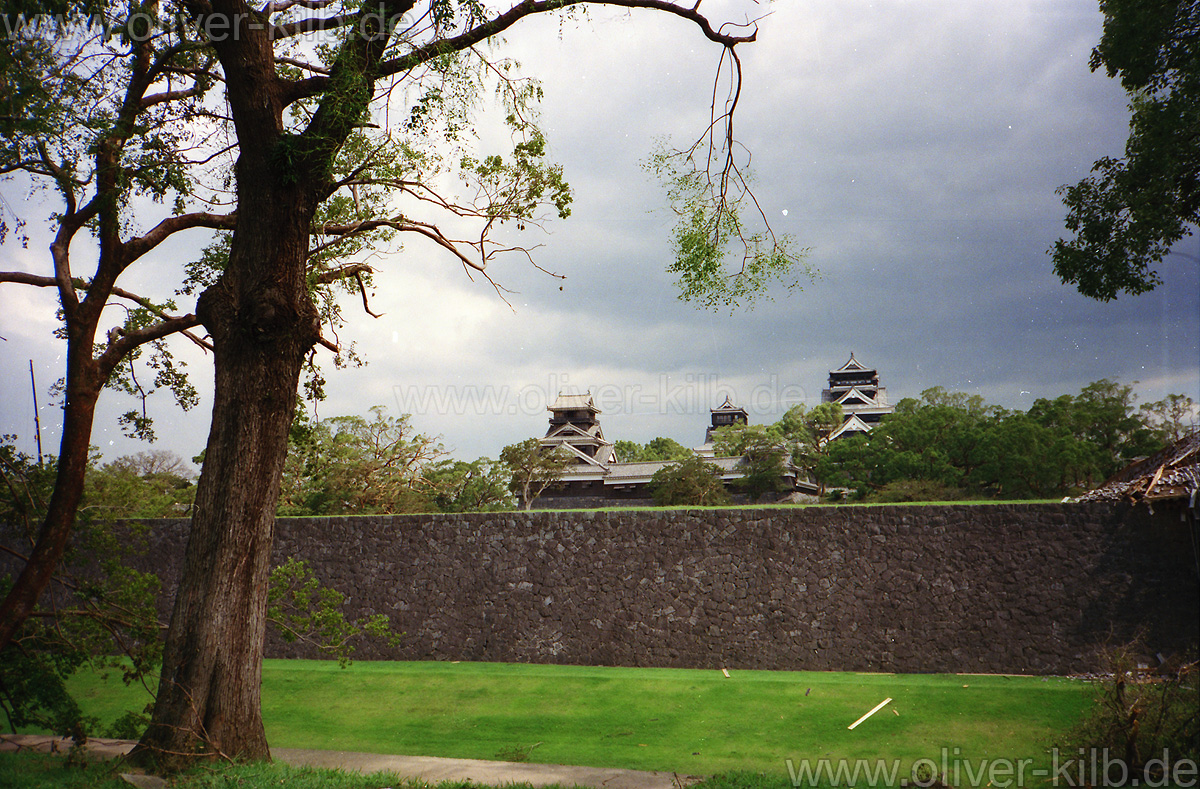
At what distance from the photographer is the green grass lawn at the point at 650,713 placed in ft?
18.8

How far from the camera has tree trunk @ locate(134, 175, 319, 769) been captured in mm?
4312

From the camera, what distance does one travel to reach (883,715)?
6.62m

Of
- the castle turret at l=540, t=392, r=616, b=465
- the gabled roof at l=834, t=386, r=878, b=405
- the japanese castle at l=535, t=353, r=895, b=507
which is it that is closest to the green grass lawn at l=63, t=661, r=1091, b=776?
the japanese castle at l=535, t=353, r=895, b=507

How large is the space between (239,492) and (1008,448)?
1361 cm

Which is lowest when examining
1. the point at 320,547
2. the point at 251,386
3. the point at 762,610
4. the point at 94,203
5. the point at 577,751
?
the point at 577,751

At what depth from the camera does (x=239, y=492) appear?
4531 mm

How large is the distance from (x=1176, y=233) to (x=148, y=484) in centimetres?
1686

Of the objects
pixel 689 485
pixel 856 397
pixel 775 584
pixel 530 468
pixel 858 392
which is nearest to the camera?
pixel 775 584

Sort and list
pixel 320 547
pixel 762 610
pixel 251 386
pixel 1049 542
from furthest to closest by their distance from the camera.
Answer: pixel 320 547 → pixel 762 610 → pixel 1049 542 → pixel 251 386

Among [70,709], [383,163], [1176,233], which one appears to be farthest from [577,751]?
[1176,233]

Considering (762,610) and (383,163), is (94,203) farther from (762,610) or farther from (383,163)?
(762,610)

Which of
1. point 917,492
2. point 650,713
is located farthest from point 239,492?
point 917,492

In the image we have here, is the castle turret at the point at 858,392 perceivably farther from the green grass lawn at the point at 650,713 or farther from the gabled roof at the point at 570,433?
the green grass lawn at the point at 650,713

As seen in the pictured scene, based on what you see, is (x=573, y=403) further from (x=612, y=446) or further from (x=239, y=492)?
(x=239, y=492)
